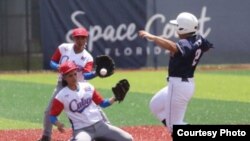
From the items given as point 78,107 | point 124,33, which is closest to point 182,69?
point 78,107

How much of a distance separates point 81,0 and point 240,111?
38.9 feet

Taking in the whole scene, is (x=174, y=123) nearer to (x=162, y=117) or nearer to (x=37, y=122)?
(x=162, y=117)

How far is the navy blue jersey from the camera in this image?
1205 centimetres

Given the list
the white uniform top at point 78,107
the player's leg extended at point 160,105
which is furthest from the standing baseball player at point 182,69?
the white uniform top at point 78,107

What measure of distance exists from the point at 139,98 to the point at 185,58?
767 centimetres

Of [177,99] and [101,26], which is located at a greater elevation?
[177,99]

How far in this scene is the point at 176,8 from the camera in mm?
28938

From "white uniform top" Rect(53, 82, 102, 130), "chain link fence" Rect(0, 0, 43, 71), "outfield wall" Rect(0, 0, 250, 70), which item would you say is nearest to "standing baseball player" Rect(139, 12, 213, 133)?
"white uniform top" Rect(53, 82, 102, 130)

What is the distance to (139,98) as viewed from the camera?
64.6 ft

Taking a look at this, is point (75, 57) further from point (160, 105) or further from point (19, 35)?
point (19, 35)

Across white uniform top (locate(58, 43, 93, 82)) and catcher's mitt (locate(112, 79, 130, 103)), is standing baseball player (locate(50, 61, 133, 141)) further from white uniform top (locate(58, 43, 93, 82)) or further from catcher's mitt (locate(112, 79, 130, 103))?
white uniform top (locate(58, 43, 93, 82))

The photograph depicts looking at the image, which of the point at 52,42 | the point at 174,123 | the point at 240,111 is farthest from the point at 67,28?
the point at 174,123

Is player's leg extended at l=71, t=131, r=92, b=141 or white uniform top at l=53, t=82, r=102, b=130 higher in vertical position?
white uniform top at l=53, t=82, r=102, b=130

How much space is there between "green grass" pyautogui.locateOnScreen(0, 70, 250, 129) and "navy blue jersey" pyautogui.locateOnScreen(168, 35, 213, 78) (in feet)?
11.9
